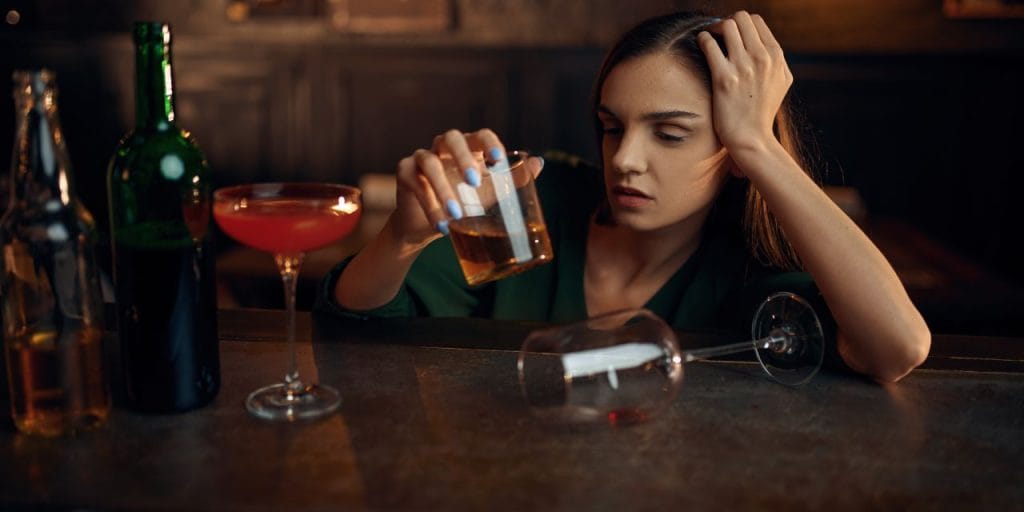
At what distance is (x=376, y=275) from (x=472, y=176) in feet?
1.21

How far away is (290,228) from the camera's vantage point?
0.97 meters

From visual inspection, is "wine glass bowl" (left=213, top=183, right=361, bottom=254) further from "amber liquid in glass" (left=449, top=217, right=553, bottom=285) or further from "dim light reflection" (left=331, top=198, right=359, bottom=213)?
"amber liquid in glass" (left=449, top=217, right=553, bottom=285)

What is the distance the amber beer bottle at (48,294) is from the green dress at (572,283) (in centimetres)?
54

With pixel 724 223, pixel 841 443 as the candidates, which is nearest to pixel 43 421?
pixel 841 443

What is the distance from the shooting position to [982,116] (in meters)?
3.68

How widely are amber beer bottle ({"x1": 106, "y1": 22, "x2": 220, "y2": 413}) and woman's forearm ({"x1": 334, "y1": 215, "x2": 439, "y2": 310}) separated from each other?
1.44 ft

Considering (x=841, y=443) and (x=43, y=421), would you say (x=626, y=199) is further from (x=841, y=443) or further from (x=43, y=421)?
(x=43, y=421)

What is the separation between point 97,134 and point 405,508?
3671 mm

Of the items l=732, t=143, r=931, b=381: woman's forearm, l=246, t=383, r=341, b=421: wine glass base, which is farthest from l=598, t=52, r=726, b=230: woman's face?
l=246, t=383, r=341, b=421: wine glass base

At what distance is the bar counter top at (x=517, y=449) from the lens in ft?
2.62

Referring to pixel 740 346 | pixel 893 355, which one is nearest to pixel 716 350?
pixel 740 346

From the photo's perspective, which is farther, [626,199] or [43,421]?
[626,199]

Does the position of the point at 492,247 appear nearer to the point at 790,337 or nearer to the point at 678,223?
the point at 790,337

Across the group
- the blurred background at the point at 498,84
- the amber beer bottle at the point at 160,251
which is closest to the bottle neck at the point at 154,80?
the amber beer bottle at the point at 160,251
